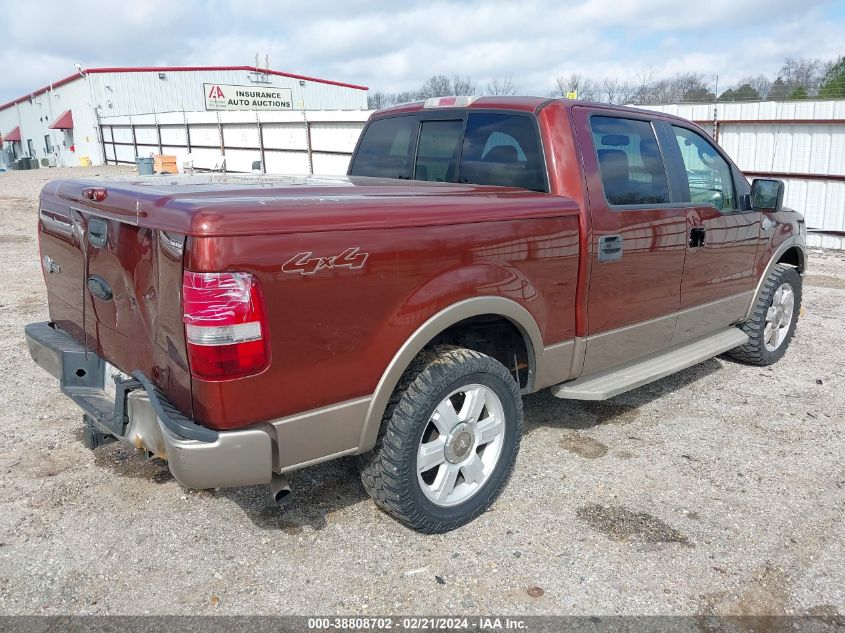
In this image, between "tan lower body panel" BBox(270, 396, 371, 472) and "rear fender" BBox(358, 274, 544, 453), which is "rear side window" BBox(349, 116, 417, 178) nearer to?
"rear fender" BBox(358, 274, 544, 453)

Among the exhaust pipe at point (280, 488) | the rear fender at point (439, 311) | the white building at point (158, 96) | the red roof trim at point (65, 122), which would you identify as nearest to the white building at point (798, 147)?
the rear fender at point (439, 311)

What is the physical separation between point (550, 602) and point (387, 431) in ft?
3.11

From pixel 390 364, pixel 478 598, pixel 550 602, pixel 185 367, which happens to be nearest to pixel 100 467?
pixel 185 367

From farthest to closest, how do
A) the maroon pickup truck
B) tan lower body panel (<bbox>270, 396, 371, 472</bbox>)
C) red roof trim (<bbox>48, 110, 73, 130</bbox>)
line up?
red roof trim (<bbox>48, 110, 73, 130</bbox>) → tan lower body panel (<bbox>270, 396, 371, 472</bbox>) → the maroon pickup truck

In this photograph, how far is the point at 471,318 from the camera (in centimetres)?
316

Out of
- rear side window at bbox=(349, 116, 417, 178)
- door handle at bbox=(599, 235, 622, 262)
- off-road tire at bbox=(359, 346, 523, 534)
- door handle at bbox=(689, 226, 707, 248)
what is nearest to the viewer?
off-road tire at bbox=(359, 346, 523, 534)

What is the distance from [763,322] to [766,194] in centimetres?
104

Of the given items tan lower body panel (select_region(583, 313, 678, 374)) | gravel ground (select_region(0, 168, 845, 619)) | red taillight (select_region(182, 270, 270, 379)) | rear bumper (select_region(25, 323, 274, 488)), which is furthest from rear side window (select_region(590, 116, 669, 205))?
rear bumper (select_region(25, 323, 274, 488))

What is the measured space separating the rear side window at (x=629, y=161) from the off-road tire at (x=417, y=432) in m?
1.29

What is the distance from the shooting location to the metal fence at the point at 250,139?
19047mm

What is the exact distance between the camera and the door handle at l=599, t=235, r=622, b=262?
357 centimetres

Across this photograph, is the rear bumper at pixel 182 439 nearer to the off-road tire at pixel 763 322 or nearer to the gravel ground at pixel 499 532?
the gravel ground at pixel 499 532

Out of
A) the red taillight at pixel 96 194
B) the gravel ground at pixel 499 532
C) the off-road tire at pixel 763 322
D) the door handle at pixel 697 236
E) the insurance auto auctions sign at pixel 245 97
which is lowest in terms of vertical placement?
the gravel ground at pixel 499 532

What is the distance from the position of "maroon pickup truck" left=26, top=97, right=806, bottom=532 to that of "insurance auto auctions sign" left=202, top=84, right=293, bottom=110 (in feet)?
120
